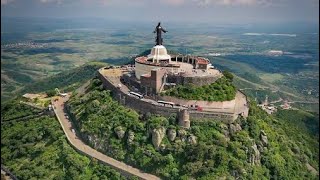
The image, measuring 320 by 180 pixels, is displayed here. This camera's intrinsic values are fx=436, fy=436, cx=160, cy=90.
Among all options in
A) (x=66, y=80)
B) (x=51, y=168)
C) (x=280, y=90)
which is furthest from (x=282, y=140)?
(x=280, y=90)

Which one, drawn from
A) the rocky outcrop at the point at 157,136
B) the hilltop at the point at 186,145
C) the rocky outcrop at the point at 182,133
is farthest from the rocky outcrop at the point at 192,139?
the rocky outcrop at the point at 157,136

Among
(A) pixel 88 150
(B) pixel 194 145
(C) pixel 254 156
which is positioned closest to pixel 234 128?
(C) pixel 254 156

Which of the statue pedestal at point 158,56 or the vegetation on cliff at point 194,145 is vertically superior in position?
the statue pedestal at point 158,56

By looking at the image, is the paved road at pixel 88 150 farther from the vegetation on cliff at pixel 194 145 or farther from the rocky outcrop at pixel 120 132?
the rocky outcrop at pixel 120 132

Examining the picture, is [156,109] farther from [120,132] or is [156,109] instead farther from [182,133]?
[120,132]

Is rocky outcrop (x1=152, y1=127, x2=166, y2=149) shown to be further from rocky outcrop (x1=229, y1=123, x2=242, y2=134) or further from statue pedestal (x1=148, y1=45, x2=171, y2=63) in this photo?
statue pedestal (x1=148, y1=45, x2=171, y2=63)

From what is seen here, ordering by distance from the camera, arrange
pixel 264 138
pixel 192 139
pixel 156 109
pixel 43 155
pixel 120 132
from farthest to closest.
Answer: pixel 43 155 < pixel 264 138 < pixel 156 109 < pixel 120 132 < pixel 192 139
